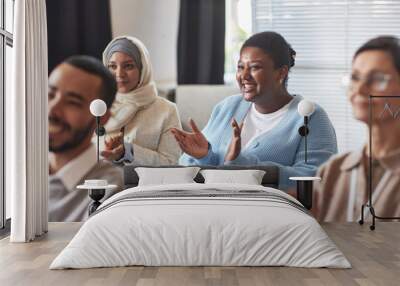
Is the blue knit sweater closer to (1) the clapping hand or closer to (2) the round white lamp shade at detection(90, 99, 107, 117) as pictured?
(1) the clapping hand

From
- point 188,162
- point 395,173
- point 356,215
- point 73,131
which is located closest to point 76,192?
point 73,131

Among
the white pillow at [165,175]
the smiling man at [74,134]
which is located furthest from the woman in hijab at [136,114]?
the white pillow at [165,175]

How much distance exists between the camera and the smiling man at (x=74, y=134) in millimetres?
7504

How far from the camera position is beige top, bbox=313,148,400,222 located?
753 cm

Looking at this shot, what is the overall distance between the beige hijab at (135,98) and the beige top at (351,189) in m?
2.28

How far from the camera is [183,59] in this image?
7.63 m

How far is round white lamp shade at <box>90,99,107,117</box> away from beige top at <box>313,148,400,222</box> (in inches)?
106

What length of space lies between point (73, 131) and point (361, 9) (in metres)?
3.76

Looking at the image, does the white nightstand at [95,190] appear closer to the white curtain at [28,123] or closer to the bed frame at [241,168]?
the bed frame at [241,168]

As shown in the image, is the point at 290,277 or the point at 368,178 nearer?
the point at 290,277

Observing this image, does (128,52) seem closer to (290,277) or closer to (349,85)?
(349,85)

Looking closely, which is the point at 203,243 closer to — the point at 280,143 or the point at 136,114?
the point at 280,143

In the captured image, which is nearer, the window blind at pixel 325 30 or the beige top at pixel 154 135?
the beige top at pixel 154 135

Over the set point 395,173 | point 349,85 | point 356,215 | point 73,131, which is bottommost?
point 356,215
